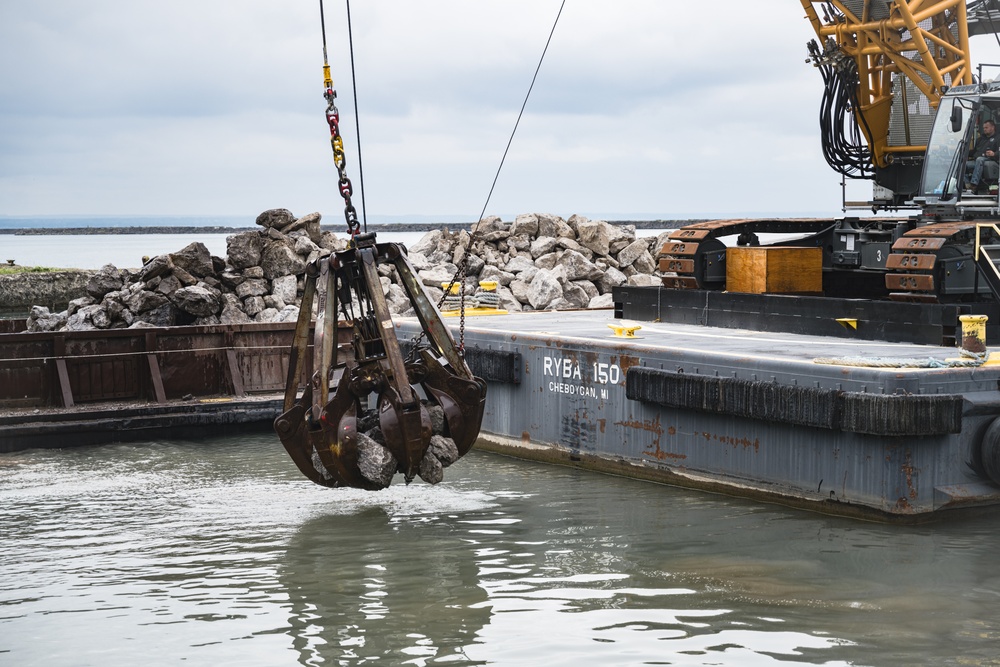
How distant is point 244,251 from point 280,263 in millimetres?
788

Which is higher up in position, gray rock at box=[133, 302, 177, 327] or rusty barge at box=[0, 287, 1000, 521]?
gray rock at box=[133, 302, 177, 327]

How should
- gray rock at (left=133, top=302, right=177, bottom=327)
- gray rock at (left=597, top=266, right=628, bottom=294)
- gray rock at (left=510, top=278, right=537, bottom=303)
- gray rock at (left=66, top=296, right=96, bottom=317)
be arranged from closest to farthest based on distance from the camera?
gray rock at (left=133, top=302, right=177, bottom=327) → gray rock at (left=510, top=278, right=537, bottom=303) → gray rock at (left=66, top=296, right=96, bottom=317) → gray rock at (left=597, top=266, right=628, bottom=294)

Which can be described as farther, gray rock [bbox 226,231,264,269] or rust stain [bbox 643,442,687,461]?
gray rock [bbox 226,231,264,269]

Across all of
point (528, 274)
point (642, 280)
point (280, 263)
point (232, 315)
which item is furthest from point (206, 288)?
point (642, 280)

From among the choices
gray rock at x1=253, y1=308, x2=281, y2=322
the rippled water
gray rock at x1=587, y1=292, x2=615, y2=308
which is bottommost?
the rippled water

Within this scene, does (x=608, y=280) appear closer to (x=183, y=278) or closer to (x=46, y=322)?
(x=183, y=278)

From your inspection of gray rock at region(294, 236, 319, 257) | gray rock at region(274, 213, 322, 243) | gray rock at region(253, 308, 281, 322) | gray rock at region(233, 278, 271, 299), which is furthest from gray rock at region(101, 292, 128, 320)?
gray rock at region(274, 213, 322, 243)

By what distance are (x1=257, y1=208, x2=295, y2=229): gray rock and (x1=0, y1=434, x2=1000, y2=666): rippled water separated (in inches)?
532

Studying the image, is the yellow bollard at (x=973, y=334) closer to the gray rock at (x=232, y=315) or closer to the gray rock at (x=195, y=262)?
the gray rock at (x=232, y=315)

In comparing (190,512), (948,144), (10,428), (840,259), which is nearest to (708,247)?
(840,259)

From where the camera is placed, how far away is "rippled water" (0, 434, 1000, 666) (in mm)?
7531

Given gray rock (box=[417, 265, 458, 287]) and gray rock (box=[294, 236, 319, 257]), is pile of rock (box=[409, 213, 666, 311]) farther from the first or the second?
gray rock (box=[294, 236, 319, 257])

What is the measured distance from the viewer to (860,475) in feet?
33.1

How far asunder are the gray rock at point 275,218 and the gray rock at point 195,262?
210cm
